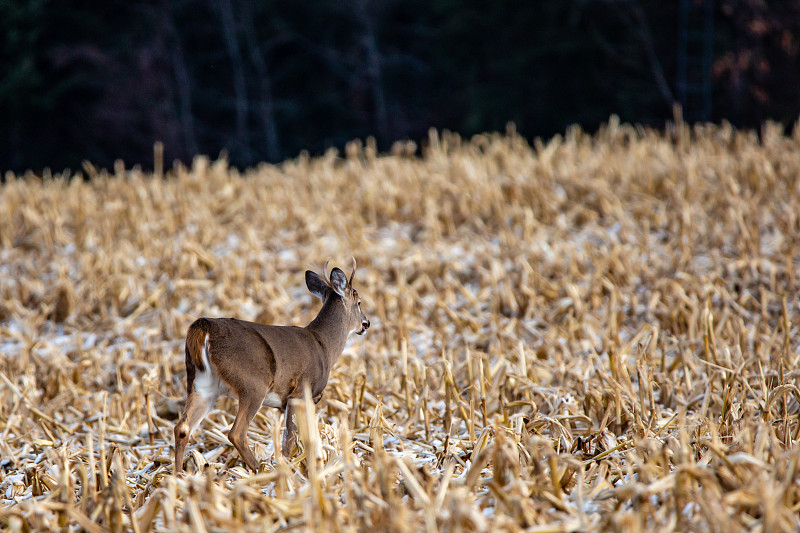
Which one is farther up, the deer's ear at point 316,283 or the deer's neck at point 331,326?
the deer's ear at point 316,283

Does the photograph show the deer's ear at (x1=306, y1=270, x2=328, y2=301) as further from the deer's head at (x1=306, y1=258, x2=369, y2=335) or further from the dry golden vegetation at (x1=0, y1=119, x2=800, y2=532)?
the dry golden vegetation at (x1=0, y1=119, x2=800, y2=532)

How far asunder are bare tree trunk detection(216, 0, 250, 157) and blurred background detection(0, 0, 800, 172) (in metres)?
0.05

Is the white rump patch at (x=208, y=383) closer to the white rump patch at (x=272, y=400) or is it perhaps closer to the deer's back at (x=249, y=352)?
the deer's back at (x=249, y=352)

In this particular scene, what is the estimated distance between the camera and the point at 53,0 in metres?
20.0

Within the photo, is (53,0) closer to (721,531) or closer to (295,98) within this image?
(295,98)

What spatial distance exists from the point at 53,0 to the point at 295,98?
21.7ft

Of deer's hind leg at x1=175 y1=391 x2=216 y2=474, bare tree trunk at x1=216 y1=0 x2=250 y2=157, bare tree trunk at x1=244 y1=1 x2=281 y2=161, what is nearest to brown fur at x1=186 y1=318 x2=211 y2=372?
deer's hind leg at x1=175 y1=391 x2=216 y2=474

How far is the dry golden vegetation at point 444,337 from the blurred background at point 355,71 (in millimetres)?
6688

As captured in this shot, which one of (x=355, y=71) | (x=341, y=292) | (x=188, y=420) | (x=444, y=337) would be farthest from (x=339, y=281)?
(x=355, y=71)

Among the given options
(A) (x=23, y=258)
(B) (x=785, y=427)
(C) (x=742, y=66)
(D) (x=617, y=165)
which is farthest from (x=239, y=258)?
(C) (x=742, y=66)

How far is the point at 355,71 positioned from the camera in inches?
896

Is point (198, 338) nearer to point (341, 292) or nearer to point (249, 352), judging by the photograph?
point (249, 352)

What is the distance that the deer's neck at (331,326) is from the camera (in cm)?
322

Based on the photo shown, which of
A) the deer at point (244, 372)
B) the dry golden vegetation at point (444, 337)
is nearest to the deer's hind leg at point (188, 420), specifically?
the deer at point (244, 372)
